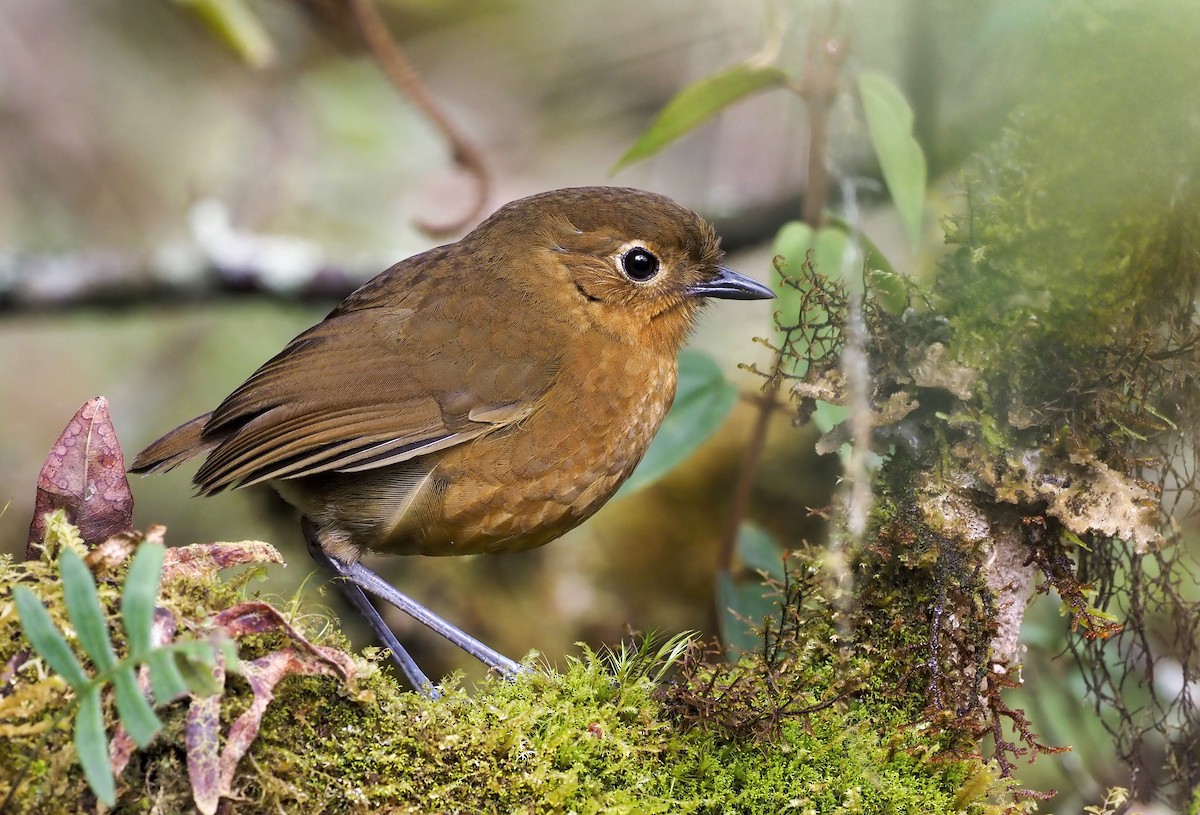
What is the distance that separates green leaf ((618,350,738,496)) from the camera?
3.25 meters

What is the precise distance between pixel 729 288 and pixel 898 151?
0.67m

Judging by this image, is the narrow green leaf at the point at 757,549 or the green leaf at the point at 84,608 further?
the narrow green leaf at the point at 757,549

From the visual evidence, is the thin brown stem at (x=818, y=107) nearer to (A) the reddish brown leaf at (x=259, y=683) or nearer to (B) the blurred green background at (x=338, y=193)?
(B) the blurred green background at (x=338, y=193)

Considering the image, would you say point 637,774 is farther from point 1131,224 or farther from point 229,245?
point 229,245

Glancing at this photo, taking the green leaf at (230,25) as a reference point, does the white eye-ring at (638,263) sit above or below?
below

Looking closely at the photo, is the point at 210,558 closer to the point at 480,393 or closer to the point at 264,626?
the point at 264,626

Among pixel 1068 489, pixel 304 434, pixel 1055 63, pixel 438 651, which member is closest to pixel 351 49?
pixel 438 651

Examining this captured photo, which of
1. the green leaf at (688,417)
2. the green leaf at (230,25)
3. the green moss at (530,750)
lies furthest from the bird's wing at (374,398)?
the green leaf at (230,25)

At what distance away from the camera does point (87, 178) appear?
286 inches

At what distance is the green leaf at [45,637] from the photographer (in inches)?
52.7

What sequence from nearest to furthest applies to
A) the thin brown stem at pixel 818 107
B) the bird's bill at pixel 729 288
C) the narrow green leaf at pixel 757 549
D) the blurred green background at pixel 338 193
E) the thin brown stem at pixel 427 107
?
the bird's bill at pixel 729 288 < the thin brown stem at pixel 818 107 < the narrow green leaf at pixel 757 549 < the thin brown stem at pixel 427 107 < the blurred green background at pixel 338 193

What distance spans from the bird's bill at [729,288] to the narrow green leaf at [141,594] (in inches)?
84.1

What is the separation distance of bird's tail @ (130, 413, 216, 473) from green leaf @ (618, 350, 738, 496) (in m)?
1.22

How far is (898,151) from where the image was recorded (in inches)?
110
